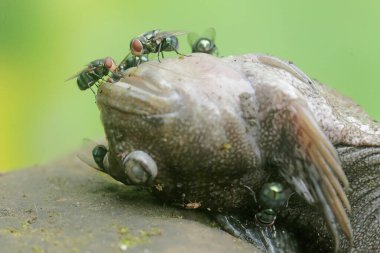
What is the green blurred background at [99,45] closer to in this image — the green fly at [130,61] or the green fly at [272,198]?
the green fly at [130,61]

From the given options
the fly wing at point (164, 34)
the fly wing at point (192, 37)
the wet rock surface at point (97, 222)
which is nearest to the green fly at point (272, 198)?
the wet rock surface at point (97, 222)

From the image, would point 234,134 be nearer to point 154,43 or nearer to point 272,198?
point 272,198

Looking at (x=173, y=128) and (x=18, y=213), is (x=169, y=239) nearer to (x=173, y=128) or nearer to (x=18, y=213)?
(x=173, y=128)

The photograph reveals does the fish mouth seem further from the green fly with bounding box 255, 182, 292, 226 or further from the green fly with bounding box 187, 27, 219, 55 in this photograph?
the green fly with bounding box 187, 27, 219, 55

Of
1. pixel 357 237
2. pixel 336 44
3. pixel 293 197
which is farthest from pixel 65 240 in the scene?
pixel 336 44

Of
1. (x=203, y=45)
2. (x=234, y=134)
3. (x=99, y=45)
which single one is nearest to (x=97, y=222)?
(x=234, y=134)

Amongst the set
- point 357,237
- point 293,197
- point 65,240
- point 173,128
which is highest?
point 173,128
